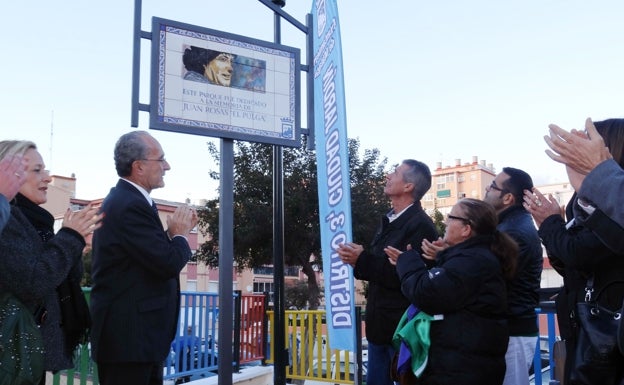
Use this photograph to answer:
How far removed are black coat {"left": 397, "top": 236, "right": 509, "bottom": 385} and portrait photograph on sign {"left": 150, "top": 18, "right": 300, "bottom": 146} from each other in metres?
1.84

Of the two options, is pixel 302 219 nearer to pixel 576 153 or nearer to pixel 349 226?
pixel 349 226

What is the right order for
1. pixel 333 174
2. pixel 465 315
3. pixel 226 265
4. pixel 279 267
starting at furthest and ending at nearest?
pixel 333 174, pixel 279 267, pixel 226 265, pixel 465 315

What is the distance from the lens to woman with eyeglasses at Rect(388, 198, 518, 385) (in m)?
2.96

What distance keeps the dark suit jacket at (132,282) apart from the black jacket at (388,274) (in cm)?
129

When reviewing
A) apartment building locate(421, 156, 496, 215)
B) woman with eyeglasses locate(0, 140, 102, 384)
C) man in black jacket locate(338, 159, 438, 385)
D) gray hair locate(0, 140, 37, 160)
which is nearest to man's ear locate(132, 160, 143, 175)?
woman with eyeglasses locate(0, 140, 102, 384)

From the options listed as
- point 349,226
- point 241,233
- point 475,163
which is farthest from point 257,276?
point 349,226

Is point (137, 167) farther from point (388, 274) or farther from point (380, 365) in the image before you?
point (380, 365)

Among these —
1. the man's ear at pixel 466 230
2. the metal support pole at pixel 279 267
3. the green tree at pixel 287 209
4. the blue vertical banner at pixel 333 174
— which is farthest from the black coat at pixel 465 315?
the green tree at pixel 287 209

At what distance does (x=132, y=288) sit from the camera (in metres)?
3.10

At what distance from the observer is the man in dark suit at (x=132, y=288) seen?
3.05 metres

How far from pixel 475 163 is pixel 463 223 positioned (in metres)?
93.0

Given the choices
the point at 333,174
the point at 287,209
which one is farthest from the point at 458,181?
the point at 333,174

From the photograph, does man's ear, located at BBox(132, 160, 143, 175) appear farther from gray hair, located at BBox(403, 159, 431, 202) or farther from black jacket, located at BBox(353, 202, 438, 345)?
gray hair, located at BBox(403, 159, 431, 202)

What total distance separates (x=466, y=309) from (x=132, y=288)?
171 cm
